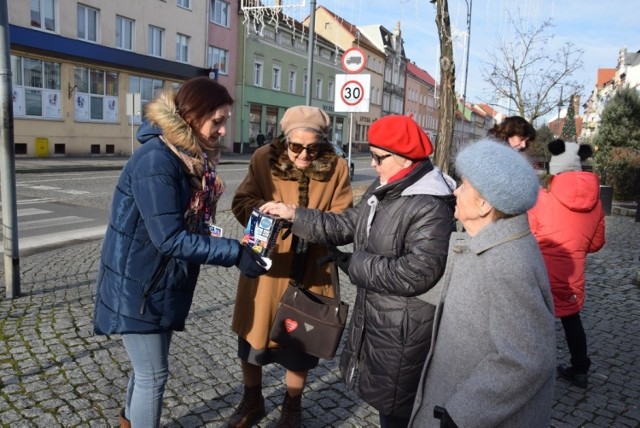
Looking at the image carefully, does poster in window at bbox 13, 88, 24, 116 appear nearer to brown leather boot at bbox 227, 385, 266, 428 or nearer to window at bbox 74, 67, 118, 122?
window at bbox 74, 67, 118, 122

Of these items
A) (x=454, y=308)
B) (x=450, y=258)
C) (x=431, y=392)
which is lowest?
(x=431, y=392)

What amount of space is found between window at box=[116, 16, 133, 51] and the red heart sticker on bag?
24994 mm

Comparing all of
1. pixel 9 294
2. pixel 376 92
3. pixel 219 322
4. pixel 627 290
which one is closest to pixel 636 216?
pixel 627 290

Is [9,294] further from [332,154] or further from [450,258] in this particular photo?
[450,258]

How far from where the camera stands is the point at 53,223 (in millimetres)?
8680

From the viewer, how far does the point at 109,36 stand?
2344 centimetres

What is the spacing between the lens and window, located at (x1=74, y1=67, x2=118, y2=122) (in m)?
22.6

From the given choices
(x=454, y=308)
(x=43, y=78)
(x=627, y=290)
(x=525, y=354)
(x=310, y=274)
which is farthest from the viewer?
(x=43, y=78)

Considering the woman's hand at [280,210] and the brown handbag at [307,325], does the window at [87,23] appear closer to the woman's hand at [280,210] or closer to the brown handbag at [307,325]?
the woman's hand at [280,210]

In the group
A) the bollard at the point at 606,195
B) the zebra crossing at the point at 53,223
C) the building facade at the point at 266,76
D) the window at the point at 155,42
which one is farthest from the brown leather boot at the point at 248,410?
the building facade at the point at 266,76

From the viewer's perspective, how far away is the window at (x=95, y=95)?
22.6 meters

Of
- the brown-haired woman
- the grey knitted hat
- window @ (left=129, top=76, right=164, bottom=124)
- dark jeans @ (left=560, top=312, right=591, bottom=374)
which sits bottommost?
dark jeans @ (left=560, top=312, right=591, bottom=374)

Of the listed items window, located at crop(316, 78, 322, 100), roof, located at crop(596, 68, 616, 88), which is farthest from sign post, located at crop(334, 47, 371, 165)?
roof, located at crop(596, 68, 616, 88)

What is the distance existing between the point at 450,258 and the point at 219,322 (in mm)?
3140
